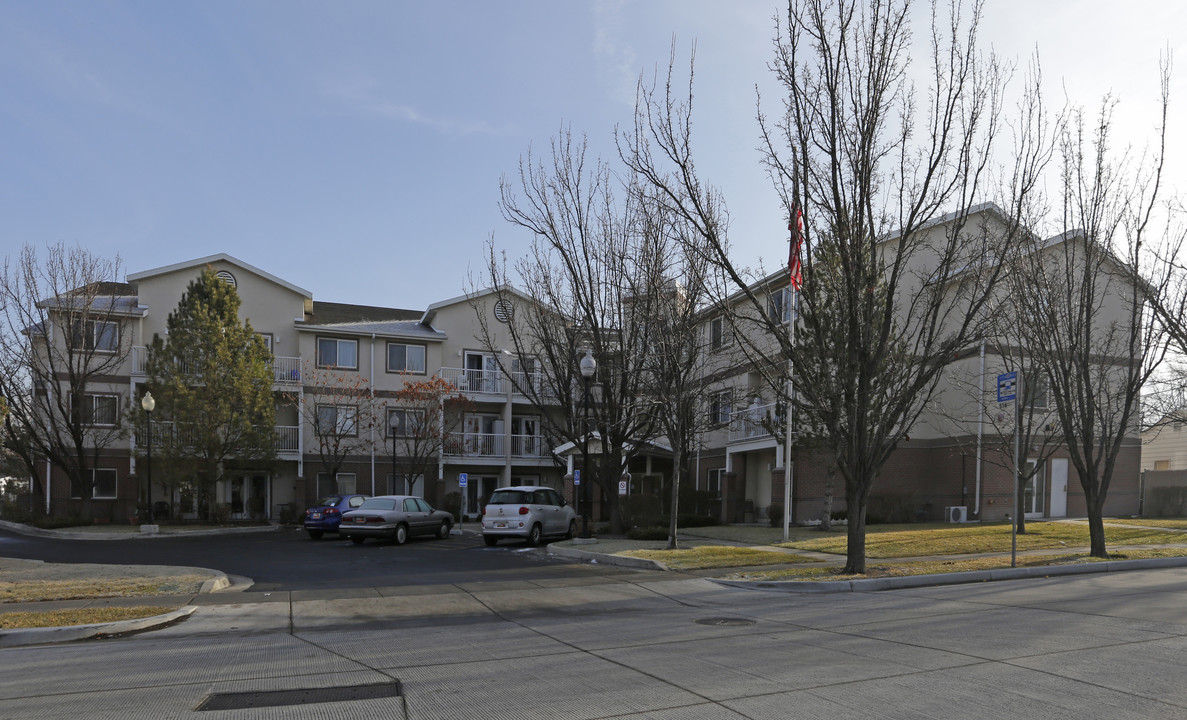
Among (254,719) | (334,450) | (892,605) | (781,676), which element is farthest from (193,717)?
(334,450)

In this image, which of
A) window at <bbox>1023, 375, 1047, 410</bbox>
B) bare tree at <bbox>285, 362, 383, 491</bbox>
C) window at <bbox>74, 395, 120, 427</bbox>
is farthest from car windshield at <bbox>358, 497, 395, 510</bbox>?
window at <bbox>1023, 375, 1047, 410</bbox>

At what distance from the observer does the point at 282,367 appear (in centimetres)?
3931

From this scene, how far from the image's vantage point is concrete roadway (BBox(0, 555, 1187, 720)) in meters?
6.35

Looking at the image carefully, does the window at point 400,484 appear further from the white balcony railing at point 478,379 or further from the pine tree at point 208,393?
the pine tree at point 208,393

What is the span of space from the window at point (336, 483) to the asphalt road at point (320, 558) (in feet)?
29.9

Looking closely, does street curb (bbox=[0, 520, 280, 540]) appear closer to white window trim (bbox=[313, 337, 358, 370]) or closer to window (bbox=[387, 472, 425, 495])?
window (bbox=[387, 472, 425, 495])

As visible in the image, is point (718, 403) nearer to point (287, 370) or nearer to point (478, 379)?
point (478, 379)

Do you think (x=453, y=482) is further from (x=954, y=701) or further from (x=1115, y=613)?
(x=954, y=701)

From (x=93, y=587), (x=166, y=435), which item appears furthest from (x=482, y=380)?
(x=93, y=587)

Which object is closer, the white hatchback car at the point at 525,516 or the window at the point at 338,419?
the white hatchback car at the point at 525,516

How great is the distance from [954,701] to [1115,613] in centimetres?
523

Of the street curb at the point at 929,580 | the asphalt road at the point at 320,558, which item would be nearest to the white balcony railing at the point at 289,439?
the asphalt road at the point at 320,558

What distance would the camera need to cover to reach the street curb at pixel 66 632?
9984 millimetres

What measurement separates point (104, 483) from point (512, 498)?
22.3 m
